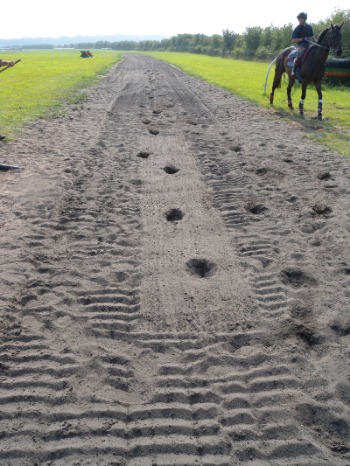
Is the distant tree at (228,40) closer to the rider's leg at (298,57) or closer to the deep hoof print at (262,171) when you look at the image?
the rider's leg at (298,57)

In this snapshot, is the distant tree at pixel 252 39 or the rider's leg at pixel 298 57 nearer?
the rider's leg at pixel 298 57

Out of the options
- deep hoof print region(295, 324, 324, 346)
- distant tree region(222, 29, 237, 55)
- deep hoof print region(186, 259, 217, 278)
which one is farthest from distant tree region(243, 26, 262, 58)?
deep hoof print region(295, 324, 324, 346)

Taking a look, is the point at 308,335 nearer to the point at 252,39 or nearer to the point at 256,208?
the point at 256,208

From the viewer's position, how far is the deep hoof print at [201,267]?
5125 millimetres

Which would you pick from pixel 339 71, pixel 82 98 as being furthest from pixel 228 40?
pixel 82 98

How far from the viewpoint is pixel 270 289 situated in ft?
15.6

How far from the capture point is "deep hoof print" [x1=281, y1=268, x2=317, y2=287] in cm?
490

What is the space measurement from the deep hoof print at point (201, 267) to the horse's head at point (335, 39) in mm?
10749

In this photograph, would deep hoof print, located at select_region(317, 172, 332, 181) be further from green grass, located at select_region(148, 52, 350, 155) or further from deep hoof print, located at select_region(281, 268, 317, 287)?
deep hoof print, located at select_region(281, 268, 317, 287)

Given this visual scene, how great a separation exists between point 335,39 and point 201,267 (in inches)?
436

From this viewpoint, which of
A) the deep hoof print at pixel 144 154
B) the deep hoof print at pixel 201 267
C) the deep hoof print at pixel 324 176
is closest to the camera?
the deep hoof print at pixel 201 267

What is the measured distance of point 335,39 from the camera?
494 inches

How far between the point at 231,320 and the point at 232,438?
137cm

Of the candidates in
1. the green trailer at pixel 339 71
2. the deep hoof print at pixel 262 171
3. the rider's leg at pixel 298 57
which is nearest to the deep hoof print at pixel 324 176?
the deep hoof print at pixel 262 171
